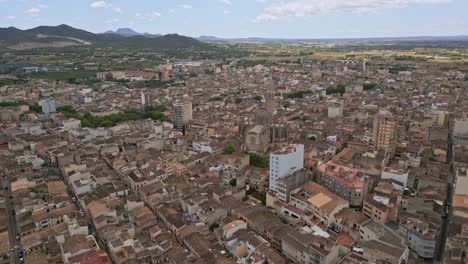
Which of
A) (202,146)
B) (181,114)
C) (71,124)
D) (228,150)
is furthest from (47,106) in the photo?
(228,150)

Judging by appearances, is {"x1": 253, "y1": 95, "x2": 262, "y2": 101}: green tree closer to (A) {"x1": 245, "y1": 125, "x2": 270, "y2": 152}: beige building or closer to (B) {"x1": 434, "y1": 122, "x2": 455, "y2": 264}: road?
(A) {"x1": 245, "y1": 125, "x2": 270, "y2": 152}: beige building

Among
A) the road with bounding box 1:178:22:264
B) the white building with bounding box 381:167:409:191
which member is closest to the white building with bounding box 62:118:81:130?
the road with bounding box 1:178:22:264

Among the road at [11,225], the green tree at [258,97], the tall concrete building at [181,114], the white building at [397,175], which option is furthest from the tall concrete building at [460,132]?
the road at [11,225]

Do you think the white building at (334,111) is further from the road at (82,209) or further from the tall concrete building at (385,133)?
the road at (82,209)

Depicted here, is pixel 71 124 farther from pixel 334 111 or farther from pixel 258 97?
pixel 334 111

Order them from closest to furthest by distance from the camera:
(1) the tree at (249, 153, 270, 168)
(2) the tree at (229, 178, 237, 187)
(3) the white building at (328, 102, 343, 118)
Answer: (2) the tree at (229, 178, 237, 187), (1) the tree at (249, 153, 270, 168), (3) the white building at (328, 102, 343, 118)
